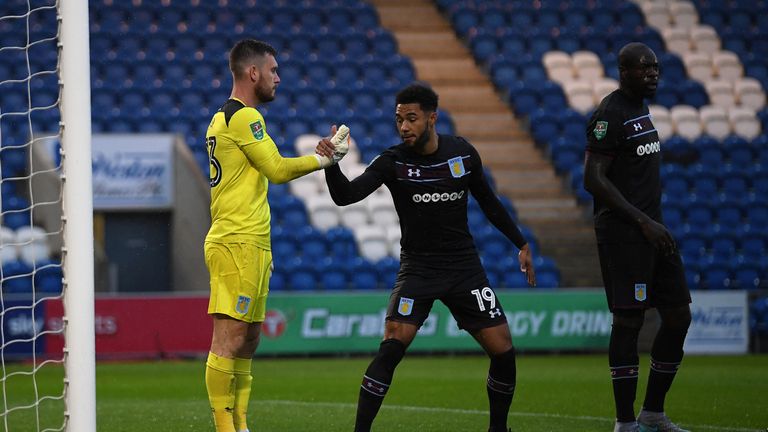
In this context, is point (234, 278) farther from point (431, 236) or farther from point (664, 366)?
point (664, 366)

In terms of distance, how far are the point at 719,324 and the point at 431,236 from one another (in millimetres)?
9911

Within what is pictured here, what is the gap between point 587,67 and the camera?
70.0 feet

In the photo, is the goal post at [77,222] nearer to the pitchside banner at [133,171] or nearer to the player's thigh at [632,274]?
the player's thigh at [632,274]

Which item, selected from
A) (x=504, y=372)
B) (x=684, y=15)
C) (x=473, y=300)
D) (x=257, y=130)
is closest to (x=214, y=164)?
(x=257, y=130)

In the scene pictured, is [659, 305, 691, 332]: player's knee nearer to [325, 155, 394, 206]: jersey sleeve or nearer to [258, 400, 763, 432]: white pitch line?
[258, 400, 763, 432]: white pitch line

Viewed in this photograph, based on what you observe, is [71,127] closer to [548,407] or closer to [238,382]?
[238,382]

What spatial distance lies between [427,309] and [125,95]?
14.1 metres

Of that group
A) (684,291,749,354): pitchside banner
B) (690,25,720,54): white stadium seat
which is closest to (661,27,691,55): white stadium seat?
(690,25,720,54): white stadium seat

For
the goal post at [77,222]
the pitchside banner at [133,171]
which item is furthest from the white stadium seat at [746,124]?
the goal post at [77,222]

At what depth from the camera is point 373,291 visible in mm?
15195

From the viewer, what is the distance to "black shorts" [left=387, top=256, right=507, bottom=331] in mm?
5965

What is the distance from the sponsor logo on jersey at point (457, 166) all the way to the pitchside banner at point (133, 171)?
10855mm

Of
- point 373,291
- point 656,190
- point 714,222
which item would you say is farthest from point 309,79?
point 656,190

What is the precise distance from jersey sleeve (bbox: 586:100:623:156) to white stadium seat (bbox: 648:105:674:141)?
45.9 ft
